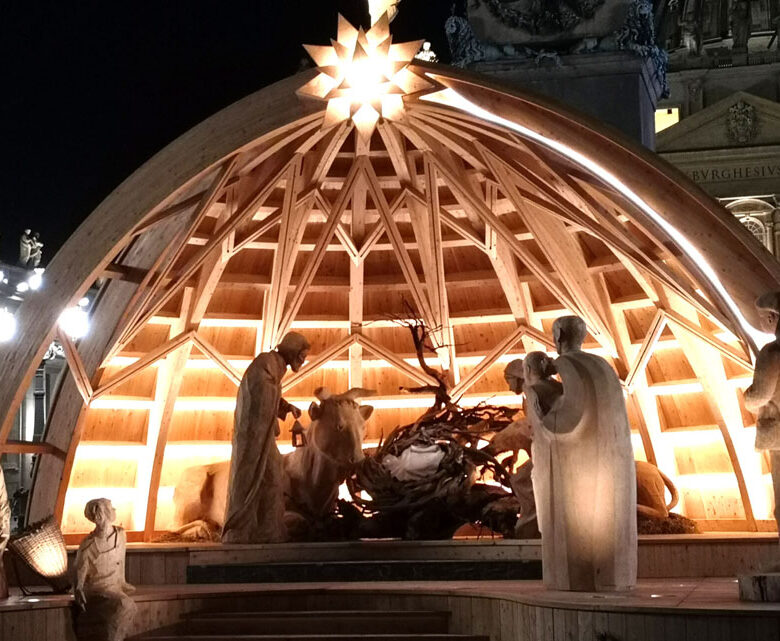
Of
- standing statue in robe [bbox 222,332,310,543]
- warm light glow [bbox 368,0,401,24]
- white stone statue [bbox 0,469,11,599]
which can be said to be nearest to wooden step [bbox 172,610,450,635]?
white stone statue [bbox 0,469,11,599]

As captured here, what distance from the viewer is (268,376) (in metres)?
15.0

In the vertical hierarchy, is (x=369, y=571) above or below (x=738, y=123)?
below

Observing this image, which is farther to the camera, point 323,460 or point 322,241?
point 322,241

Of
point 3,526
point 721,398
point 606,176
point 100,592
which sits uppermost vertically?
point 606,176

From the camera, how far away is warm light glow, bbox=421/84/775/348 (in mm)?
13531

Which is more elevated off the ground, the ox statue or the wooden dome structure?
the wooden dome structure

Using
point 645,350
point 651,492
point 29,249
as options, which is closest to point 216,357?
point 645,350

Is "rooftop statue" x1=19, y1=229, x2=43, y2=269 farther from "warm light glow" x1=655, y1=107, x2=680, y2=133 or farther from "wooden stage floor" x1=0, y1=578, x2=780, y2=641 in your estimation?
"warm light glow" x1=655, y1=107, x2=680, y2=133

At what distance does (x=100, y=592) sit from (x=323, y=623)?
183 centimetres

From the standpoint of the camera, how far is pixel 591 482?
10094mm

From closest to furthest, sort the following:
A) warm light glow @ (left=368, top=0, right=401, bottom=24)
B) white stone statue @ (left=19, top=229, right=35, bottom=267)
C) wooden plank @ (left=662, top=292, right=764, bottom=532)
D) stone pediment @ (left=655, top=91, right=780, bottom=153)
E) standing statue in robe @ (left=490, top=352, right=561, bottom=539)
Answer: standing statue in robe @ (left=490, top=352, right=561, bottom=539)
warm light glow @ (left=368, top=0, right=401, bottom=24)
wooden plank @ (left=662, top=292, right=764, bottom=532)
white stone statue @ (left=19, top=229, right=35, bottom=267)
stone pediment @ (left=655, top=91, right=780, bottom=153)

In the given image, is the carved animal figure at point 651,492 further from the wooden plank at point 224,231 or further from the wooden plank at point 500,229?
the wooden plank at point 224,231

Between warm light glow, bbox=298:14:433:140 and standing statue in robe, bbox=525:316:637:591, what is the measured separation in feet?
13.3

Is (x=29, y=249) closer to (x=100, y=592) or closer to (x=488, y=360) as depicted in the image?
(x=488, y=360)
